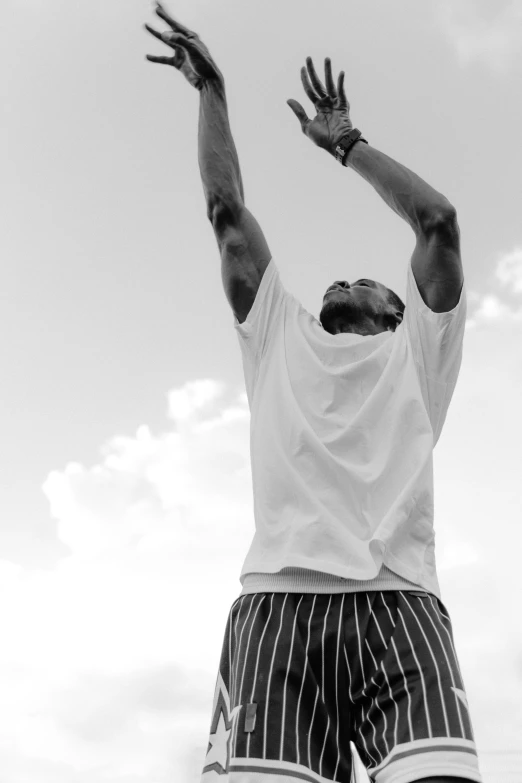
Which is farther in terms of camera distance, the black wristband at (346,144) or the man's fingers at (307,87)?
the man's fingers at (307,87)

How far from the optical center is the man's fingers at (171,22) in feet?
13.3

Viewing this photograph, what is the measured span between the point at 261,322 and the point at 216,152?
90 centimetres

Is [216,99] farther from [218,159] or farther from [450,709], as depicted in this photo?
[450,709]

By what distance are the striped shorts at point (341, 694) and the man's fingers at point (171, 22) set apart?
2853 millimetres

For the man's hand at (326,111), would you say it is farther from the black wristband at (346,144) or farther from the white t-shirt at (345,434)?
the white t-shirt at (345,434)

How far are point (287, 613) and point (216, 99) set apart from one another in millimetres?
2516

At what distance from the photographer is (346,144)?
3717mm

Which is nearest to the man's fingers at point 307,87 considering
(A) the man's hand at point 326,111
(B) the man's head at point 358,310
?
(A) the man's hand at point 326,111

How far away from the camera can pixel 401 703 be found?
7.62 feet

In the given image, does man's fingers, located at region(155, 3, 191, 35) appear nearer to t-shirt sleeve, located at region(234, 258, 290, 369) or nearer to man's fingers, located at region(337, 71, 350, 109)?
man's fingers, located at region(337, 71, 350, 109)

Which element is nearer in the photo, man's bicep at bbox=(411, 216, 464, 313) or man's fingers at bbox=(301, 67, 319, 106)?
man's bicep at bbox=(411, 216, 464, 313)

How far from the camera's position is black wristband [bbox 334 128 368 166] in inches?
146

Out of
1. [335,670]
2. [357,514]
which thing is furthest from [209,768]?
[357,514]

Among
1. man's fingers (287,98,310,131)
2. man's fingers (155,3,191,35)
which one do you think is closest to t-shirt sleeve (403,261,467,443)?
man's fingers (287,98,310,131)
